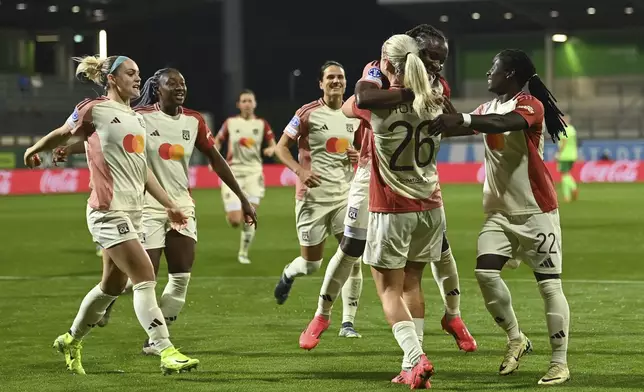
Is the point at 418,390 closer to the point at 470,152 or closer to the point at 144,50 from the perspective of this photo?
the point at 470,152

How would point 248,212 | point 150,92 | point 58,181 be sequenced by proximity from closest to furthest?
1. point 248,212
2. point 150,92
3. point 58,181

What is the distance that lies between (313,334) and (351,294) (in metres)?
1.01

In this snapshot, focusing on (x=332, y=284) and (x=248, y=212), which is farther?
(x=332, y=284)

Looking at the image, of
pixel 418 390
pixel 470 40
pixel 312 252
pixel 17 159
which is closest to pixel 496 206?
pixel 418 390

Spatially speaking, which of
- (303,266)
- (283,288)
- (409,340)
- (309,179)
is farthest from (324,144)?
(409,340)

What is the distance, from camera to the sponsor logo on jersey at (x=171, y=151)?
898 cm

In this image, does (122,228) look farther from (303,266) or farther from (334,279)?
(303,266)

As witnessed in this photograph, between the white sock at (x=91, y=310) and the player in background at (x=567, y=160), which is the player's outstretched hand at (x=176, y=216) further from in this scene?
the player in background at (x=567, y=160)

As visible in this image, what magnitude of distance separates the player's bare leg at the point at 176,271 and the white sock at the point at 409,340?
2.41m

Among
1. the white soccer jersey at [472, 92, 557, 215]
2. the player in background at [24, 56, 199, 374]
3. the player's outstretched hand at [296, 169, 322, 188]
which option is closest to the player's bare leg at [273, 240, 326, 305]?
the player's outstretched hand at [296, 169, 322, 188]

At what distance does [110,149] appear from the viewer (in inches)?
304

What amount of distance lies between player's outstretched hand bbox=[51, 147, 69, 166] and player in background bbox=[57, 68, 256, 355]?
105cm

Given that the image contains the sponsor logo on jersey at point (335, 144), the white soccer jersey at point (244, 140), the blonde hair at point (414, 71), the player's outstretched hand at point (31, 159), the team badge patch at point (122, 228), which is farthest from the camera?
the white soccer jersey at point (244, 140)

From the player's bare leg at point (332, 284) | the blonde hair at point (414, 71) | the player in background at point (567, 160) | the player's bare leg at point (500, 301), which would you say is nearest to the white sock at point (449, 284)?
the player's bare leg at point (332, 284)
